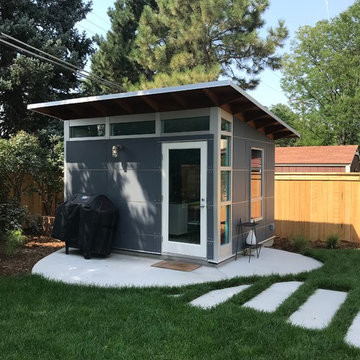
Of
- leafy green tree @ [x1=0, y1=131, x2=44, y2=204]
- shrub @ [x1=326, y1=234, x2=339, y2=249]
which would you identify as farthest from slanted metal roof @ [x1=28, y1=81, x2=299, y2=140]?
shrub @ [x1=326, y1=234, x2=339, y2=249]

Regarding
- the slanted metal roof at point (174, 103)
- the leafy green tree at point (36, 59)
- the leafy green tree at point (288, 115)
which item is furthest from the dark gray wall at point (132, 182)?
the leafy green tree at point (288, 115)

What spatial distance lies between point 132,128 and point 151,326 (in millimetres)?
3763

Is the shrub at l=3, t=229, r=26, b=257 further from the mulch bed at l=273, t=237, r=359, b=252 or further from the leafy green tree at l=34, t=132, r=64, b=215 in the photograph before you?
the mulch bed at l=273, t=237, r=359, b=252

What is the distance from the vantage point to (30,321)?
Result: 3.38m

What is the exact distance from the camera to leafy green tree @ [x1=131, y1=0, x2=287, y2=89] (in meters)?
12.2

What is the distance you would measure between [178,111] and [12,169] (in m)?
3.80

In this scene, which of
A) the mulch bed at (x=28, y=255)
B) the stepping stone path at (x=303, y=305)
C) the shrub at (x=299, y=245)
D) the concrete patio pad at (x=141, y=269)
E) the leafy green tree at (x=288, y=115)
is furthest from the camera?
the leafy green tree at (x=288, y=115)

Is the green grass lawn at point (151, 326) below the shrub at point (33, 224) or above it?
below

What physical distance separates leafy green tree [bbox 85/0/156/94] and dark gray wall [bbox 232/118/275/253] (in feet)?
24.6

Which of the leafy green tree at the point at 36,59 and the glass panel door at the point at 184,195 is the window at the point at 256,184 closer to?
the glass panel door at the point at 184,195

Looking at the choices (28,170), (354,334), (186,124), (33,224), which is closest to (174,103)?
(186,124)

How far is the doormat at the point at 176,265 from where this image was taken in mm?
5438

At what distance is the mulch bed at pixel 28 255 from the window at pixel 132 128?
2.41 m

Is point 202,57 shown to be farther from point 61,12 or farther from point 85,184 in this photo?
point 85,184
